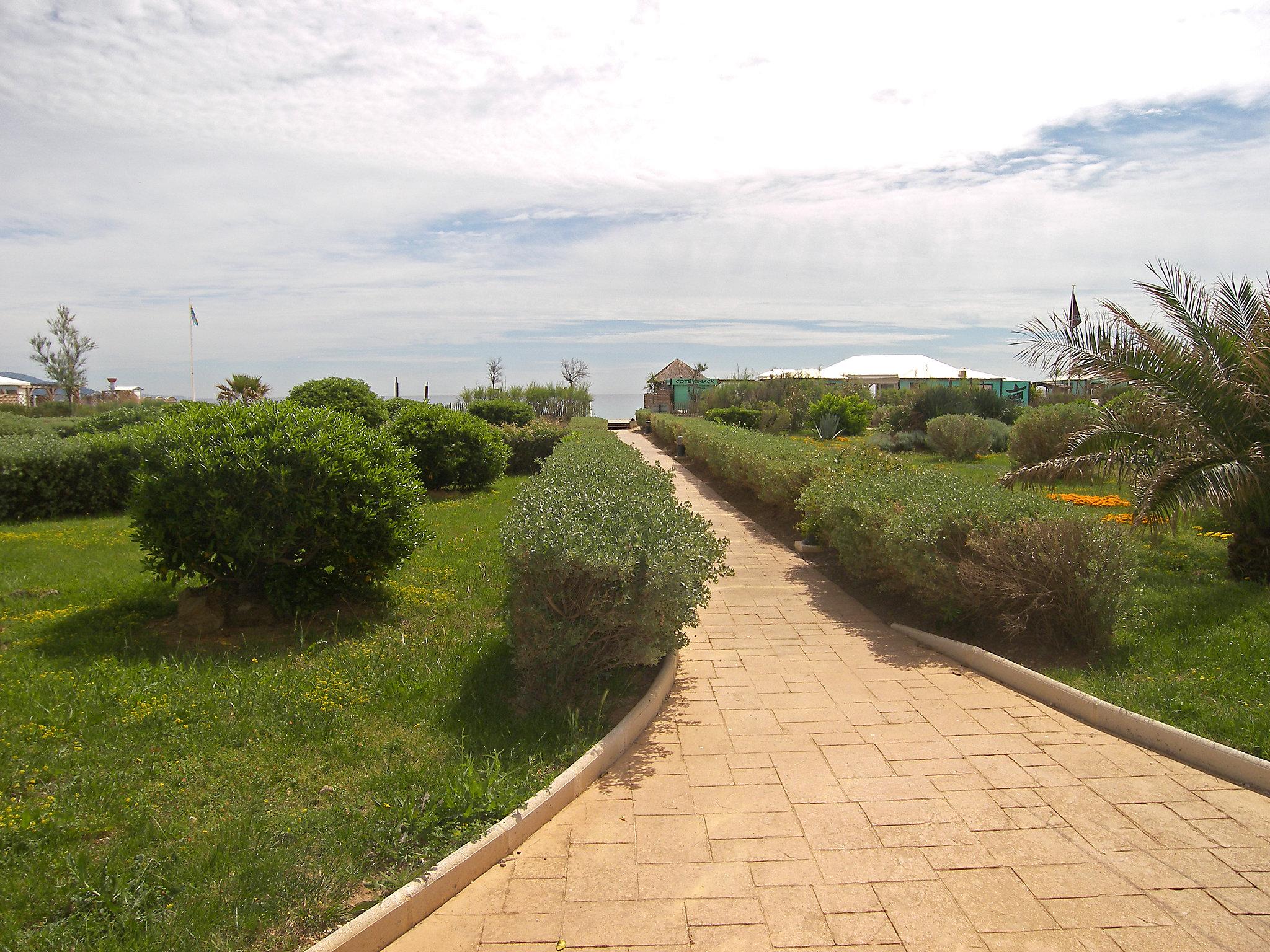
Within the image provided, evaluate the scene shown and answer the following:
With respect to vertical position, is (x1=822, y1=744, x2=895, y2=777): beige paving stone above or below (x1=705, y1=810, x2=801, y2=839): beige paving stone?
above

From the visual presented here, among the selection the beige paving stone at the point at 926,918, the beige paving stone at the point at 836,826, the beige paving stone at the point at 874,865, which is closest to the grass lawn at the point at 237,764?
the beige paving stone at the point at 836,826

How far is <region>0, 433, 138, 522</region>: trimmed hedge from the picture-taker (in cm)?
1162

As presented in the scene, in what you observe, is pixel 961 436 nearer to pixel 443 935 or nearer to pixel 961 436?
pixel 961 436

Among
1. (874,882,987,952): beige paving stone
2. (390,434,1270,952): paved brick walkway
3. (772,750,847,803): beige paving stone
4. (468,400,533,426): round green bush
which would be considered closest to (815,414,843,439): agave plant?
(468,400,533,426): round green bush

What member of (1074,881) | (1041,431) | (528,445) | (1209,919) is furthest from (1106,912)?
(528,445)

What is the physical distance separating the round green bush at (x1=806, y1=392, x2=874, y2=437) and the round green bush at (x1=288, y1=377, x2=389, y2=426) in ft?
49.0

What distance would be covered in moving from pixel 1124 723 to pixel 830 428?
73.6ft

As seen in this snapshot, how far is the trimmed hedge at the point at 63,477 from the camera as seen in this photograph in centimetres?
1162

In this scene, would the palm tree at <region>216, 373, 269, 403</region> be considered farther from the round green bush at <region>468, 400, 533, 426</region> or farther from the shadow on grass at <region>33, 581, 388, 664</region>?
the shadow on grass at <region>33, 581, 388, 664</region>

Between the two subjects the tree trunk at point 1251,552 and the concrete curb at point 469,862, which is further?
the tree trunk at point 1251,552

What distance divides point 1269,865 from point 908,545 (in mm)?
3288

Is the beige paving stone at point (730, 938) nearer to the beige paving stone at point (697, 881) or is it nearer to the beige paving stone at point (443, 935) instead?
the beige paving stone at point (697, 881)

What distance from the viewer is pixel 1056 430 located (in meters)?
16.6

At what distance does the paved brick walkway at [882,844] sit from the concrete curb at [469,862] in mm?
57
